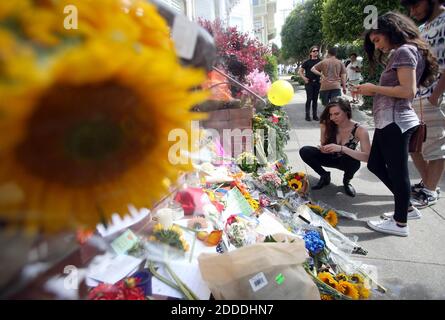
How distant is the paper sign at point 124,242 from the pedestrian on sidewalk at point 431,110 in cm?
277

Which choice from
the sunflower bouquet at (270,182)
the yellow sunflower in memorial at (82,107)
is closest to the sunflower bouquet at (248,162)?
the sunflower bouquet at (270,182)

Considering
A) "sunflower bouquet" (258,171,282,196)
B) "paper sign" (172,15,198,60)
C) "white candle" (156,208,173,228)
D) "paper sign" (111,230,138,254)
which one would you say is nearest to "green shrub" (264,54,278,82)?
"sunflower bouquet" (258,171,282,196)

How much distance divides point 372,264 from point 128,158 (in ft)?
7.83

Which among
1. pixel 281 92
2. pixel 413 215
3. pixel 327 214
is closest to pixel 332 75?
pixel 413 215

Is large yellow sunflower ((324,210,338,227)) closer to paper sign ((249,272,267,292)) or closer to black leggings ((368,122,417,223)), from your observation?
black leggings ((368,122,417,223))

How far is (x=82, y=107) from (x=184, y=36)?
10.7 inches

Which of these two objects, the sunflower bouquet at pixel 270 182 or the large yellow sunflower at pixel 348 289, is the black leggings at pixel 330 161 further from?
the large yellow sunflower at pixel 348 289

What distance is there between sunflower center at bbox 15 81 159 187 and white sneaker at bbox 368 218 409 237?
9.29 ft

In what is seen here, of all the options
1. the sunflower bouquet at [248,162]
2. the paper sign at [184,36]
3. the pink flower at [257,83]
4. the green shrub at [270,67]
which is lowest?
the sunflower bouquet at [248,162]

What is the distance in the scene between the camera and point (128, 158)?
436 millimetres

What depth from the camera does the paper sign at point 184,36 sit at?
534 millimetres

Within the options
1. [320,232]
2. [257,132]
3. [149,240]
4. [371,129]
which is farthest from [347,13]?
[149,240]

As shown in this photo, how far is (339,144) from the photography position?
344cm
